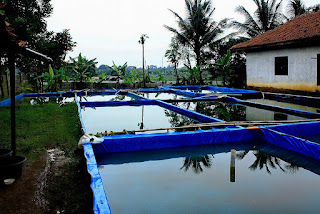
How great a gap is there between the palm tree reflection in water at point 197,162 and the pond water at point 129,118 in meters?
1.71

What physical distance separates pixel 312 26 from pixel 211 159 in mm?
7146

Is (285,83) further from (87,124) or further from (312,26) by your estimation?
(87,124)

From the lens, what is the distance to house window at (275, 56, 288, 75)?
9.44 metres

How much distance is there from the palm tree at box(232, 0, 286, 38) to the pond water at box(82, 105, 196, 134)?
364 inches

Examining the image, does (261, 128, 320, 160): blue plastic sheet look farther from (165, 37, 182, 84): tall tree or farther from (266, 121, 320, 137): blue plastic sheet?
(165, 37, 182, 84): tall tree

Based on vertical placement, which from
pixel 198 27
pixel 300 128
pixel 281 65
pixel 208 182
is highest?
pixel 198 27

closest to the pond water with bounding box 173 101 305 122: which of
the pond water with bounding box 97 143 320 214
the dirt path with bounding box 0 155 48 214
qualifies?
the pond water with bounding box 97 143 320 214

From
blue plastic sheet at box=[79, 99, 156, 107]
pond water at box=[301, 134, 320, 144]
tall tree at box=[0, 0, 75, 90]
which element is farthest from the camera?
tall tree at box=[0, 0, 75, 90]

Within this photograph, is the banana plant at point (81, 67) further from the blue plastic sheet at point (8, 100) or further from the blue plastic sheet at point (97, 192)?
the blue plastic sheet at point (97, 192)

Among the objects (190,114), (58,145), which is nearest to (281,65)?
(190,114)

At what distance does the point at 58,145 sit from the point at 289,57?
7.91 metres

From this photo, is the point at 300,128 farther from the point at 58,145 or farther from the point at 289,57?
the point at 289,57

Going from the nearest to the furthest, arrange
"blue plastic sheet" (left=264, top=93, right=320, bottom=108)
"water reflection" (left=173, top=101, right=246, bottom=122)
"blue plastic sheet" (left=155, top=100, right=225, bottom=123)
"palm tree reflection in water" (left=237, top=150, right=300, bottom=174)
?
"palm tree reflection in water" (left=237, top=150, right=300, bottom=174) → "blue plastic sheet" (left=155, top=100, right=225, bottom=123) → "water reflection" (left=173, top=101, right=246, bottom=122) → "blue plastic sheet" (left=264, top=93, right=320, bottom=108)

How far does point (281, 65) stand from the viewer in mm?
9641
